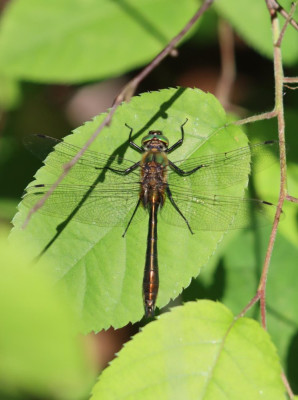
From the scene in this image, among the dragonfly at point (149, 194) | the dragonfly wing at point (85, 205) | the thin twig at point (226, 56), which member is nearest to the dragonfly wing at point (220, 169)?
the dragonfly at point (149, 194)

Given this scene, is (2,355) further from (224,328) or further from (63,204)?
(63,204)

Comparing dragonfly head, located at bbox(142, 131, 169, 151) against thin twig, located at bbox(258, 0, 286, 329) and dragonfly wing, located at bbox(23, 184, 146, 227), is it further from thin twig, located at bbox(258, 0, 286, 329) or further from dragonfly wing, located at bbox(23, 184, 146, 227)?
thin twig, located at bbox(258, 0, 286, 329)

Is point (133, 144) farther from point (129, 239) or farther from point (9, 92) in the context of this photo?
point (9, 92)

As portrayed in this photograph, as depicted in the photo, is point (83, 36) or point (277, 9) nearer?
point (277, 9)

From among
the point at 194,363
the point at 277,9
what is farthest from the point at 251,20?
the point at 194,363

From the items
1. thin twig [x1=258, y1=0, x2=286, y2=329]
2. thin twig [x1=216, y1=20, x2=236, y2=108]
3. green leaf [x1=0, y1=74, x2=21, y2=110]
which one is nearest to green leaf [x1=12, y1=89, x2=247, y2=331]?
thin twig [x1=258, y1=0, x2=286, y2=329]
